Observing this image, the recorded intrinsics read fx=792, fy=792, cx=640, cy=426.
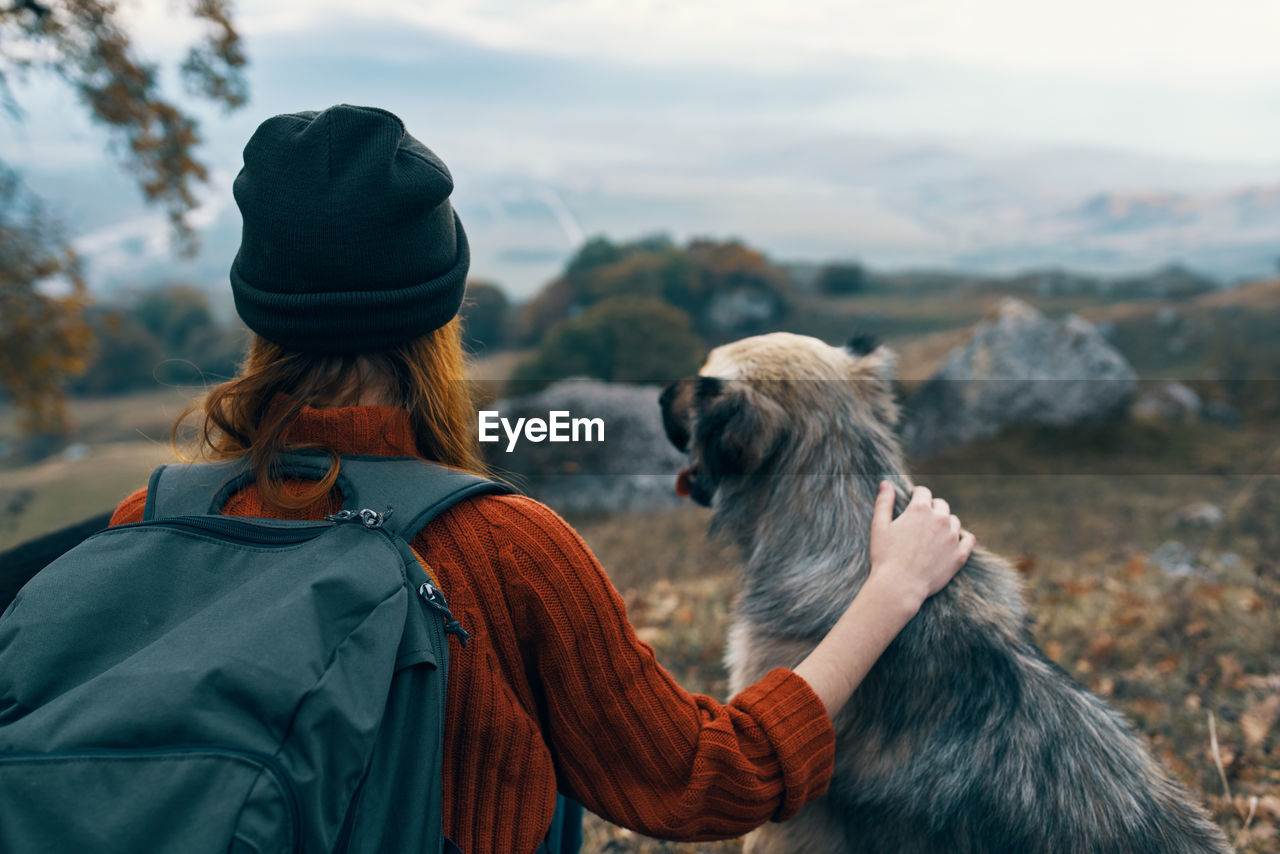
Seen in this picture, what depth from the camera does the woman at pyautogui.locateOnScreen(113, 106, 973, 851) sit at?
1537mm

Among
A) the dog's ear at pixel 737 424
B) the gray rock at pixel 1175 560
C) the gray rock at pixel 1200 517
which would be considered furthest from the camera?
the gray rock at pixel 1200 517

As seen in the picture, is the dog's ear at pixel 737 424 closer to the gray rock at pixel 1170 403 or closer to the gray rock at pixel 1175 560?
the gray rock at pixel 1175 560

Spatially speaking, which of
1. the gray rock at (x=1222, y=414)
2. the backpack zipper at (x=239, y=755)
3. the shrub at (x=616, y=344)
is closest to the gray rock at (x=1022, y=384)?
the gray rock at (x=1222, y=414)

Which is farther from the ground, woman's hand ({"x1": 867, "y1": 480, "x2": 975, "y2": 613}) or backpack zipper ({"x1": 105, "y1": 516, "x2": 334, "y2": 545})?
Result: backpack zipper ({"x1": 105, "y1": 516, "x2": 334, "y2": 545})

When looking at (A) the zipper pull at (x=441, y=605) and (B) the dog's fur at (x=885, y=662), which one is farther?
(B) the dog's fur at (x=885, y=662)

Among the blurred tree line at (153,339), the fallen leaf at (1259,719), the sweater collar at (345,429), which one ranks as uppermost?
the sweater collar at (345,429)

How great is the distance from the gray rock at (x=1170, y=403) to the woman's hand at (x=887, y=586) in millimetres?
14173

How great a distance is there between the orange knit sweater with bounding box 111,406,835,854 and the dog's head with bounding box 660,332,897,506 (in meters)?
0.85

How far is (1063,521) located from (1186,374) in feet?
36.0

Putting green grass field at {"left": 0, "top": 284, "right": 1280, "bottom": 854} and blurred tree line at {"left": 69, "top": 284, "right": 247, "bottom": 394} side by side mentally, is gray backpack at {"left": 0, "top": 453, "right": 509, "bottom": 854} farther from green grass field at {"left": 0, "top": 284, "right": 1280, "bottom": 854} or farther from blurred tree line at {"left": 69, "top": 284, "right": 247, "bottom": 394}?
blurred tree line at {"left": 69, "top": 284, "right": 247, "bottom": 394}

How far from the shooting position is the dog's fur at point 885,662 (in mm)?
2096

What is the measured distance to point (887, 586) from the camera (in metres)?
2.07

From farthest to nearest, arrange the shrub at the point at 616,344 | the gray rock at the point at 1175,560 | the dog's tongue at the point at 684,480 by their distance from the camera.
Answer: the shrub at the point at 616,344
the gray rock at the point at 1175,560
the dog's tongue at the point at 684,480

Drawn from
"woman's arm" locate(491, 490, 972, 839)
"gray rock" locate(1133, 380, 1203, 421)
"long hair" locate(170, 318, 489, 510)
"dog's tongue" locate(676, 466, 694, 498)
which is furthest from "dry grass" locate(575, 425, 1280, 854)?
"gray rock" locate(1133, 380, 1203, 421)
